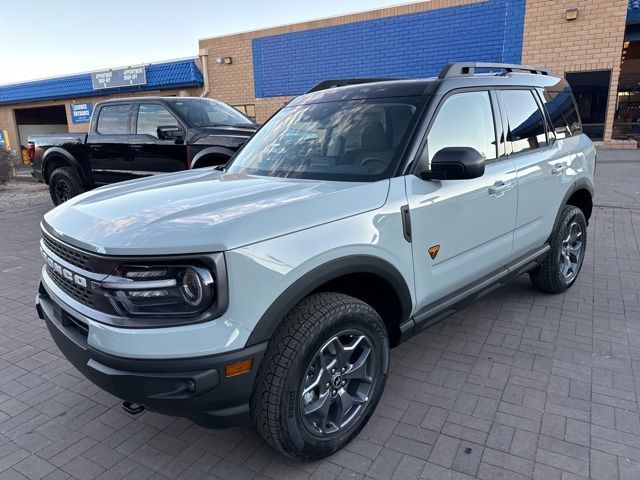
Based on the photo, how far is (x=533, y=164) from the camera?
3.77m

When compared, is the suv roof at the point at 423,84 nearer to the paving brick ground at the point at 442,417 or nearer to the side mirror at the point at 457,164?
the side mirror at the point at 457,164

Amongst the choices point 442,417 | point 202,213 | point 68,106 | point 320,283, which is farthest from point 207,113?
point 68,106

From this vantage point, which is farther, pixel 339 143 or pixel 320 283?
pixel 339 143

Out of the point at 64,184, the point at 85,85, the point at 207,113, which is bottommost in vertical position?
the point at 64,184

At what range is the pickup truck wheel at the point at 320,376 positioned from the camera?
7.03ft

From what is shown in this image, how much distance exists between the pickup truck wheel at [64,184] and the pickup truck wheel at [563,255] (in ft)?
25.4

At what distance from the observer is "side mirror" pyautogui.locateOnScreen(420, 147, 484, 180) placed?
103 inches

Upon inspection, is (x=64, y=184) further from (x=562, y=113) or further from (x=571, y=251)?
(x=571, y=251)

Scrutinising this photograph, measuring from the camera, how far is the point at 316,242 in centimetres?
221

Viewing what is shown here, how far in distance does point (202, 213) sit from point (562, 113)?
377 cm

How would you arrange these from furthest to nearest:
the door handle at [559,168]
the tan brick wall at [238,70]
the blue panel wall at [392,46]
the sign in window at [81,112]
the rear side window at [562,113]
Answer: the sign in window at [81,112], the tan brick wall at [238,70], the blue panel wall at [392,46], the rear side window at [562,113], the door handle at [559,168]

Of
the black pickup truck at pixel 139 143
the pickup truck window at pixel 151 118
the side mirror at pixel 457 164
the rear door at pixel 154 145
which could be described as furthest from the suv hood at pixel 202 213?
the pickup truck window at pixel 151 118

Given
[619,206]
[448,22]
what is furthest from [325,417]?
[448,22]

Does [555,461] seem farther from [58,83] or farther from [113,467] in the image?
[58,83]
